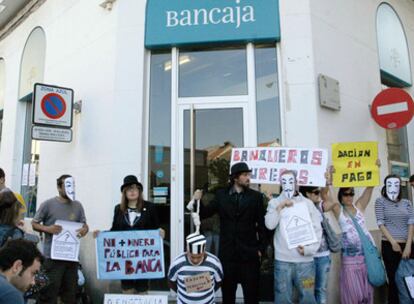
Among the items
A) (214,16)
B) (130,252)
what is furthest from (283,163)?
(214,16)

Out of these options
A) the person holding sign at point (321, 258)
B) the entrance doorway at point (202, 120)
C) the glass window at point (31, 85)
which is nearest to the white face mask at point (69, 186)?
the entrance doorway at point (202, 120)

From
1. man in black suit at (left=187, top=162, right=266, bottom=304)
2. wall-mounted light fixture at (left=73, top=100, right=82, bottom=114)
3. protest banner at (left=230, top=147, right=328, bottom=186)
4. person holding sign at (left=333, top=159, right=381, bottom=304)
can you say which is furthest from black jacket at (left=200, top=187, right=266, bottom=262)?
wall-mounted light fixture at (left=73, top=100, right=82, bottom=114)

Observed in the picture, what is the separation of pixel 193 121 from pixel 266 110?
1143 millimetres

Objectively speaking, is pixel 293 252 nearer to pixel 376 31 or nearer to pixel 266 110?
pixel 266 110

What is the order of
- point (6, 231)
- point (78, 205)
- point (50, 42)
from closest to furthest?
point (6, 231)
point (78, 205)
point (50, 42)

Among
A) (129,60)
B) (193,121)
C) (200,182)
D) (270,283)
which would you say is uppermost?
(129,60)

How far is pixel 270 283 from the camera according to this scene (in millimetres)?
5547

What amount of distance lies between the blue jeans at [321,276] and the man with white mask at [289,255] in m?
0.51

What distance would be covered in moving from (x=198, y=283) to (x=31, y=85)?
6.98 meters

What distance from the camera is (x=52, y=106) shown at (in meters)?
6.11

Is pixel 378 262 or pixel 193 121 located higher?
pixel 193 121

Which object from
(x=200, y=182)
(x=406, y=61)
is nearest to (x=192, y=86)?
(x=200, y=182)

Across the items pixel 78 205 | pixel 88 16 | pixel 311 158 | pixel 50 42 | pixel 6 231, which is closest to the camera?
pixel 6 231

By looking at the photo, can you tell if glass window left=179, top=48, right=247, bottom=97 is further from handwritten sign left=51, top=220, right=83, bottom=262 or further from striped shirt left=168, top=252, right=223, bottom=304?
striped shirt left=168, top=252, right=223, bottom=304
